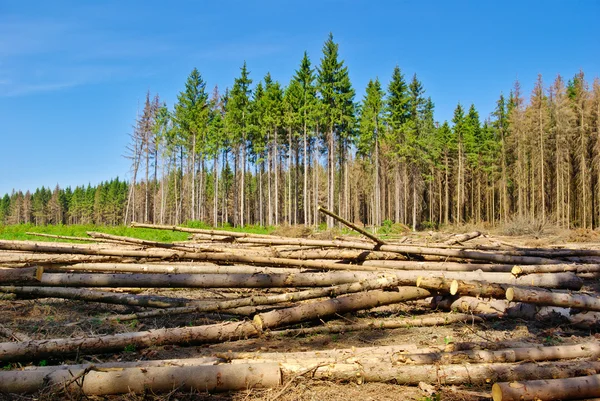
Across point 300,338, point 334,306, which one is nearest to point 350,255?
point 334,306

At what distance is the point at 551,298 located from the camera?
5.29m

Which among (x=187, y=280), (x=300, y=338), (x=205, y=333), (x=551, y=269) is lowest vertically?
(x=300, y=338)

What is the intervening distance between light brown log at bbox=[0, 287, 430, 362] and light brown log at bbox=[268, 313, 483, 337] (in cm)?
17

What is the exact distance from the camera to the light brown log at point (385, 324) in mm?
5254

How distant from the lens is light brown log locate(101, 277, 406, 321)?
222 inches

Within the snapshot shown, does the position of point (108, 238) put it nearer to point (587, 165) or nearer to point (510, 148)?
point (587, 165)

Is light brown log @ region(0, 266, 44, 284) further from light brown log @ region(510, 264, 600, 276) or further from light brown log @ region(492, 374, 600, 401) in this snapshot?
light brown log @ region(510, 264, 600, 276)

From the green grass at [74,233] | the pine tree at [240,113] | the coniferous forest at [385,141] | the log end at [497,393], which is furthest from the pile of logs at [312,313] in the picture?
the pine tree at [240,113]

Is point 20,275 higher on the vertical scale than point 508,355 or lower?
higher

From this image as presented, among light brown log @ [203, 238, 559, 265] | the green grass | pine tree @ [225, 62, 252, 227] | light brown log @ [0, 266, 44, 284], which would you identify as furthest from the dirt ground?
pine tree @ [225, 62, 252, 227]

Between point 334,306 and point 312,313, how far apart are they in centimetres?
34

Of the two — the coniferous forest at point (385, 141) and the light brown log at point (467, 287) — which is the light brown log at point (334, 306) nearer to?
the light brown log at point (467, 287)

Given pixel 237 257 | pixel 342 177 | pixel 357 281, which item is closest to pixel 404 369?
pixel 357 281

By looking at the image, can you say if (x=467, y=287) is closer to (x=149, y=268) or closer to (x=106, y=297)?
(x=149, y=268)
